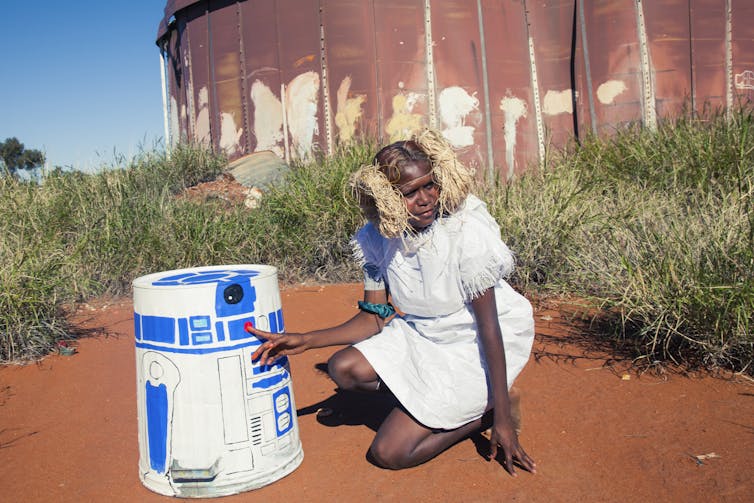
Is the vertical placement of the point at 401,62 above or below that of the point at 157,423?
above

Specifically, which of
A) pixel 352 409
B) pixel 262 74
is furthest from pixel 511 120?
pixel 352 409

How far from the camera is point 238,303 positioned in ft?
7.20

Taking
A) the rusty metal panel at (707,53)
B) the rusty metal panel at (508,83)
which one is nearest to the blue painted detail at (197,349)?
the rusty metal panel at (508,83)

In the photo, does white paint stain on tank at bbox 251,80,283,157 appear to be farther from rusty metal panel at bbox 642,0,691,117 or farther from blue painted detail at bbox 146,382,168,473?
blue painted detail at bbox 146,382,168,473

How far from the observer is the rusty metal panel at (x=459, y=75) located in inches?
315

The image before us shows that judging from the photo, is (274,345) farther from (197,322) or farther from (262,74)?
(262,74)

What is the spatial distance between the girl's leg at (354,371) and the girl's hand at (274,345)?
0.86 ft

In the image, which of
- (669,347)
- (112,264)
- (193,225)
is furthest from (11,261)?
(669,347)

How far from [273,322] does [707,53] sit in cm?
775

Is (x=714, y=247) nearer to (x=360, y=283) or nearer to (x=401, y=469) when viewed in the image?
(x=401, y=469)

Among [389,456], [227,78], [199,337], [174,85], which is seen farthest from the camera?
[174,85]

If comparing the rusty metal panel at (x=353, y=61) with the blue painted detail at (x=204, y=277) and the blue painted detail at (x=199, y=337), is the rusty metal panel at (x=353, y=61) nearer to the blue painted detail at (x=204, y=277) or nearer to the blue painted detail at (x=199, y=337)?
the blue painted detail at (x=204, y=277)

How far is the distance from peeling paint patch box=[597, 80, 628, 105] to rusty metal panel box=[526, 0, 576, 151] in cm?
38

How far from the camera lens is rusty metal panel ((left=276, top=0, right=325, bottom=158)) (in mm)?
8156
